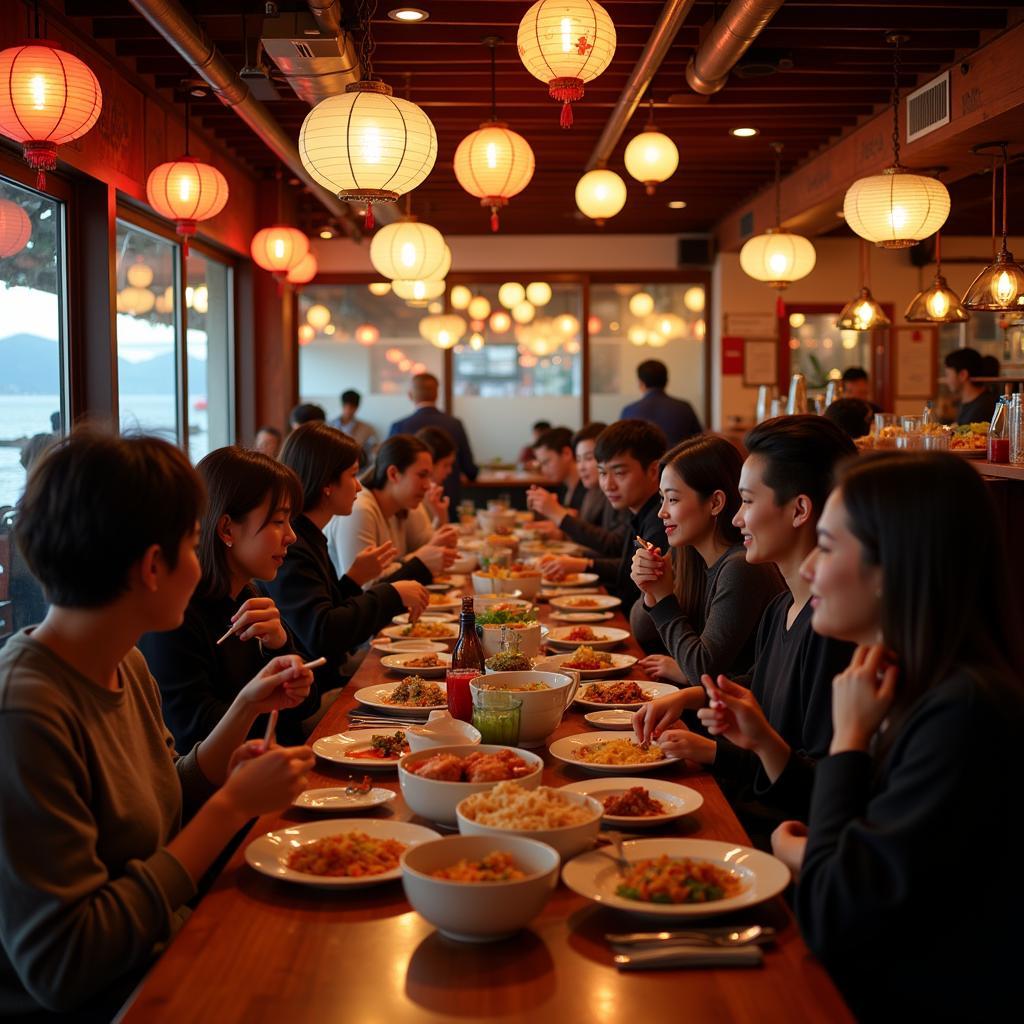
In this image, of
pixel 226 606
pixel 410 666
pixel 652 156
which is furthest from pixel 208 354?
pixel 226 606

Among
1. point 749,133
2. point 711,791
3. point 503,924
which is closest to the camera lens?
point 503,924

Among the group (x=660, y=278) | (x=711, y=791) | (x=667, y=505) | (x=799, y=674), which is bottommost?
(x=711, y=791)

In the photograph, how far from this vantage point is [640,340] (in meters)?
11.1

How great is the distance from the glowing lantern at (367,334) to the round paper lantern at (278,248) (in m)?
3.57

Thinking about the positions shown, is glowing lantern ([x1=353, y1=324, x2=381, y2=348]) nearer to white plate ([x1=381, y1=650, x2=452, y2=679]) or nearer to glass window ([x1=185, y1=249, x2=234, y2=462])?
glass window ([x1=185, y1=249, x2=234, y2=462])

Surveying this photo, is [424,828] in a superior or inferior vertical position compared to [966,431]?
inferior

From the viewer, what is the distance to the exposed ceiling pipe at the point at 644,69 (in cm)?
454

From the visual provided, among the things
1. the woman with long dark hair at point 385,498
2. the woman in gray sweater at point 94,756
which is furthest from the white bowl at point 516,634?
the woman with long dark hair at point 385,498

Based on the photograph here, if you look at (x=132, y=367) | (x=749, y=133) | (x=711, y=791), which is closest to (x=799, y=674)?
(x=711, y=791)

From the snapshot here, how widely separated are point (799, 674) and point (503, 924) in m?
1.01

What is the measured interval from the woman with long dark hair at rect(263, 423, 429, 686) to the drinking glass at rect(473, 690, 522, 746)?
1.33m

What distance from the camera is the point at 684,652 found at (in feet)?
9.23

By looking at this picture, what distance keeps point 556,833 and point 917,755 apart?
482 mm

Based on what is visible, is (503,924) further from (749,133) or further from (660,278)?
(660,278)
